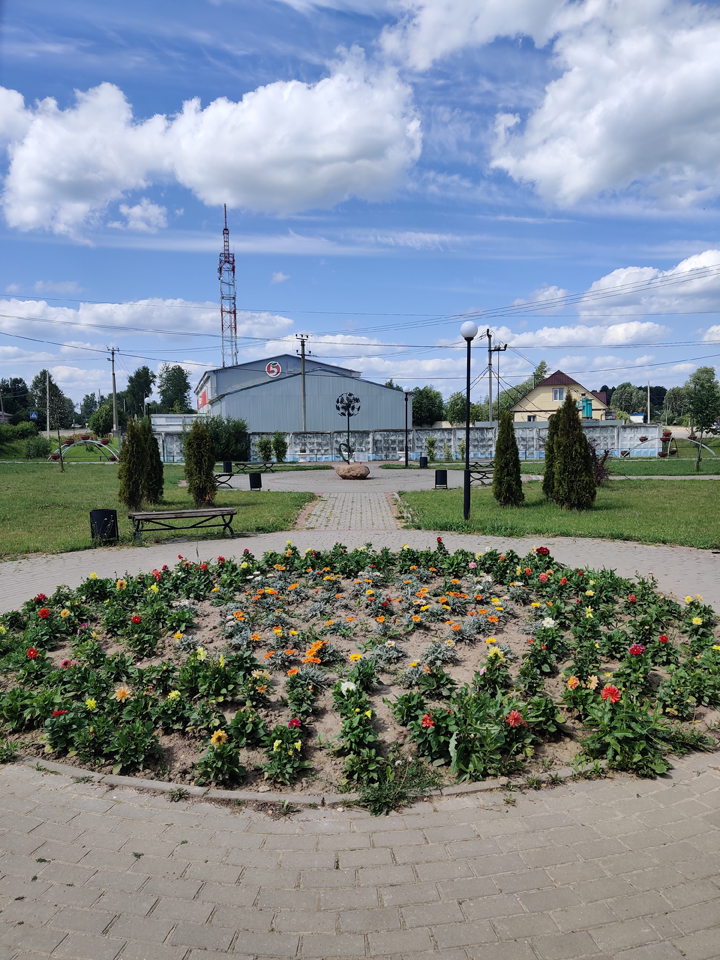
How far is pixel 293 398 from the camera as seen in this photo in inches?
1793

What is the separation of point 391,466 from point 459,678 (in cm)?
2853

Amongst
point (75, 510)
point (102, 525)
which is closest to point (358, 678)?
point (102, 525)

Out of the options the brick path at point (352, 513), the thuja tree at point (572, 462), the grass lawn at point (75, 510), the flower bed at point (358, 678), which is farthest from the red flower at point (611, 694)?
the thuja tree at point (572, 462)

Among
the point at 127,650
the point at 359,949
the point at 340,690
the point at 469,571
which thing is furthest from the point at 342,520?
the point at 359,949

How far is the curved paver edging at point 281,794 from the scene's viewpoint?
295 centimetres

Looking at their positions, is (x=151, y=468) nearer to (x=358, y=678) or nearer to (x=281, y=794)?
(x=358, y=678)

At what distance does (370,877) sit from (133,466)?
11.4m

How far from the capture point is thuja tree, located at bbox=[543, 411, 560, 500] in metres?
12.8

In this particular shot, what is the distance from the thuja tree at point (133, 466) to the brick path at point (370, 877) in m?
10.2

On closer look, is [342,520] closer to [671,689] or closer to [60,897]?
[671,689]

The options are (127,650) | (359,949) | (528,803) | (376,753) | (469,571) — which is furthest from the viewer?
(469,571)

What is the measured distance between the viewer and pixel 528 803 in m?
2.91

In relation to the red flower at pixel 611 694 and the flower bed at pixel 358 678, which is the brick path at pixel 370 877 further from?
the red flower at pixel 611 694

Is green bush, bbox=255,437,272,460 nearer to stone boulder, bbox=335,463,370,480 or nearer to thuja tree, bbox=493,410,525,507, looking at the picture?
stone boulder, bbox=335,463,370,480
